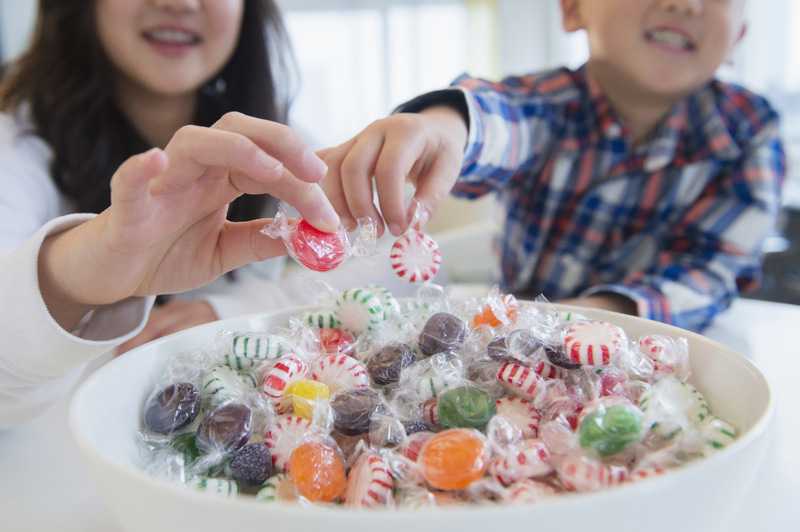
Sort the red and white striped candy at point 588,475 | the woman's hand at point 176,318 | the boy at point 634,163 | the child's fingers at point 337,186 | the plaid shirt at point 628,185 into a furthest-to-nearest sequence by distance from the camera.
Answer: the plaid shirt at point 628,185, the boy at point 634,163, the woman's hand at point 176,318, the child's fingers at point 337,186, the red and white striped candy at point 588,475

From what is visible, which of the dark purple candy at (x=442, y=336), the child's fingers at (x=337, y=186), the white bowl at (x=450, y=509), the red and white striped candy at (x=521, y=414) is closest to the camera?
the white bowl at (x=450, y=509)

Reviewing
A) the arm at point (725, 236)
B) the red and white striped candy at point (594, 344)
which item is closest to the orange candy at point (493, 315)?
the red and white striped candy at point (594, 344)

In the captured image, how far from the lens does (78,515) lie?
537mm

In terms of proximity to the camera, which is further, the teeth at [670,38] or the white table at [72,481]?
the teeth at [670,38]

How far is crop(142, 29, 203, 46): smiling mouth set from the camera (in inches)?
50.1

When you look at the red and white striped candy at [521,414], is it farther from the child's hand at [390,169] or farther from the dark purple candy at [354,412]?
the child's hand at [390,169]

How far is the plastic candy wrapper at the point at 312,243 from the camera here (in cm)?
64

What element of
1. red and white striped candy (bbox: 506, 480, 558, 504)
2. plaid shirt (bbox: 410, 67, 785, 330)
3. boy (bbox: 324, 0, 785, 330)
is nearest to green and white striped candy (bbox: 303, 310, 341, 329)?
red and white striped candy (bbox: 506, 480, 558, 504)

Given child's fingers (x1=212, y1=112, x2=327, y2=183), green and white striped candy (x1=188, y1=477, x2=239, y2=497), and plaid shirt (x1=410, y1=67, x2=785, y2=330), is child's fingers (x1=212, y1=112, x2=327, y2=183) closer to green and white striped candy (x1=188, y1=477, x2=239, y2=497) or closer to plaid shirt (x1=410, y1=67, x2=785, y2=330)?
green and white striped candy (x1=188, y1=477, x2=239, y2=497)

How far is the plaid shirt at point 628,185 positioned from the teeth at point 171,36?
0.54 metres

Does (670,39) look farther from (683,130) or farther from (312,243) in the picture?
(312,243)

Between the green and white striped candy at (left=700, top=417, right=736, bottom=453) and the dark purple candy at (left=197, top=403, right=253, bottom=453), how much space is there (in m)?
0.34

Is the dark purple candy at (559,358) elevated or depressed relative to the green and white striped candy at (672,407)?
depressed

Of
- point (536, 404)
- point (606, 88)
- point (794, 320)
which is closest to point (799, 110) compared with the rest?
point (606, 88)
